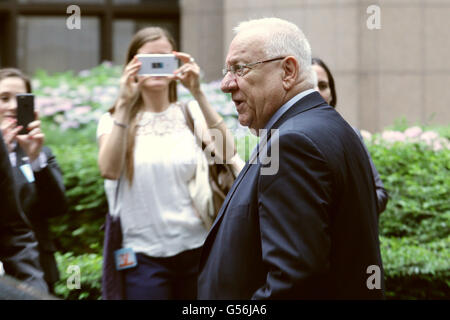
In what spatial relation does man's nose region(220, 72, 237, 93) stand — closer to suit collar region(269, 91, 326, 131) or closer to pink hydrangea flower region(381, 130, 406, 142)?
suit collar region(269, 91, 326, 131)

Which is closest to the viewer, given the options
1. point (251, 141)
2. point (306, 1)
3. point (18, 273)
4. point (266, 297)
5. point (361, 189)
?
point (266, 297)

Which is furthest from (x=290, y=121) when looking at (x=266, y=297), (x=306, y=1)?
(x=306, y=1)

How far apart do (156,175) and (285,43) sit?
178cm

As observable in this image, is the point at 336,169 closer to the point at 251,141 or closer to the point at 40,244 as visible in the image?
the point at 40,244

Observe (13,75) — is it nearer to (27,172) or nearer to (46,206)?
(27,172)

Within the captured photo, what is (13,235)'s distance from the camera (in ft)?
10.8

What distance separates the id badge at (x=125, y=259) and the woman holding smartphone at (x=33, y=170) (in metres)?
0.46

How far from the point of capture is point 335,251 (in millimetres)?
Answer: 2615

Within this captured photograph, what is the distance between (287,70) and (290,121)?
0.26 m

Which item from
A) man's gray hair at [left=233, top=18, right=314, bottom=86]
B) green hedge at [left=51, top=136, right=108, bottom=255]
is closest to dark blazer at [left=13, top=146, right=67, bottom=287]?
green hedge at [left=51, top=136, right=108, bottom=255]

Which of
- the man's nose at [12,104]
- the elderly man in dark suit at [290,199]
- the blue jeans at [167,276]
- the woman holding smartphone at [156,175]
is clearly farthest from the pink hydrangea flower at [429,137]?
the elderly man in dark suit at [290,199]

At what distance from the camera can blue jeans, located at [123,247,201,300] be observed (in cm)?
423

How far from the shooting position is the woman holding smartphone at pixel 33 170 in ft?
13.8

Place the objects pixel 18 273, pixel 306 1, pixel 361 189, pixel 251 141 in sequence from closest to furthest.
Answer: pixel 361 189, pixel 18 273, pixel 251 141, pixel 306 1
